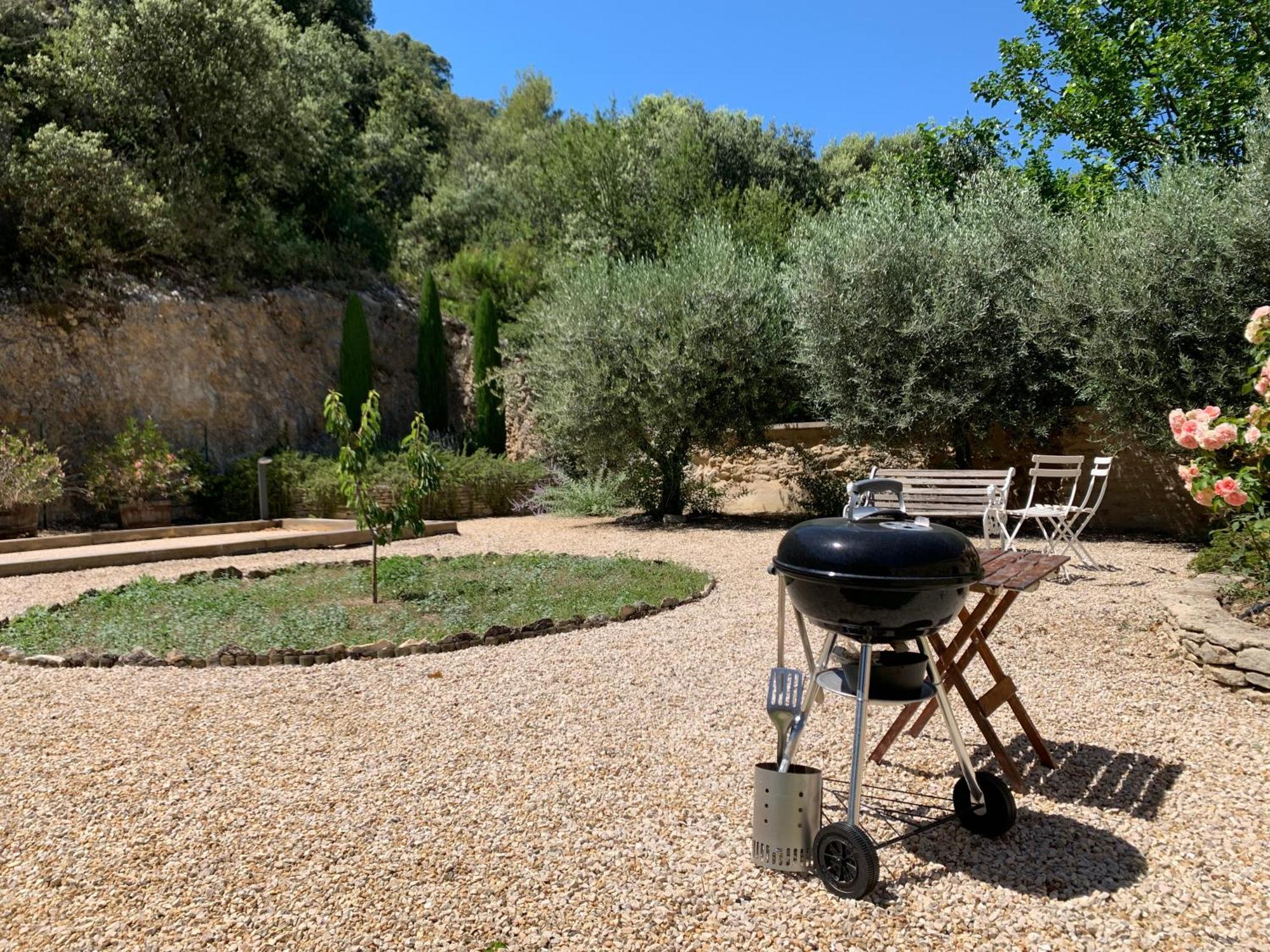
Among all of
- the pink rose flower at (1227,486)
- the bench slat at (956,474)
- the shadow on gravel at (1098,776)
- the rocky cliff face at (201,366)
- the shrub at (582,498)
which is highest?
the rocky cliff face at (201,366)

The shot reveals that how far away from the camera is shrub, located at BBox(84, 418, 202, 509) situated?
11.9 m

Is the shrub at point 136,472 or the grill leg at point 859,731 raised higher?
the shrub at point 136,472

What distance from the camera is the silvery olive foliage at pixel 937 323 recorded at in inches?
397

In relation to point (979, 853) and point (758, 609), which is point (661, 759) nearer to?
point (979, 853)

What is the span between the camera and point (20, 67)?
46.3 ft

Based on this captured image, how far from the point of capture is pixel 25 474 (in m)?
10.7

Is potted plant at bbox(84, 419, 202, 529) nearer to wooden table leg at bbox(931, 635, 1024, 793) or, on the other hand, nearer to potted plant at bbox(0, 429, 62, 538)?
potted plant at bbox(0, 429, 62, 538)

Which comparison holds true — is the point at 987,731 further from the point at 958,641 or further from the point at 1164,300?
the point at 1164,300

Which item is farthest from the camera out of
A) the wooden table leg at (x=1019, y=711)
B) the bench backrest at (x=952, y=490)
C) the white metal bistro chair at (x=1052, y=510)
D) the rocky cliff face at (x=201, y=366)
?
the rocky cliff face at (x=201, y=366)

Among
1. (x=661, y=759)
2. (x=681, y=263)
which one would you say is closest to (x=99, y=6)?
(x=681, y=263)

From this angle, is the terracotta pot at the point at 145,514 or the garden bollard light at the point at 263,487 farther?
the garden bollard light at the point at 263,487

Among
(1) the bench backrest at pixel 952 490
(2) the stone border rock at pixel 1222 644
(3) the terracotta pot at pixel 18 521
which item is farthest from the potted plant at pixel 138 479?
(2) the stone border rock at pixel 1222 644

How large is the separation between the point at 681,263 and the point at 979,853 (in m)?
9.84

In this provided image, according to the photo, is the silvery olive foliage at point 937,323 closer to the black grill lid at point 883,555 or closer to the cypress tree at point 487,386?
the cypress tree at point 487,386
